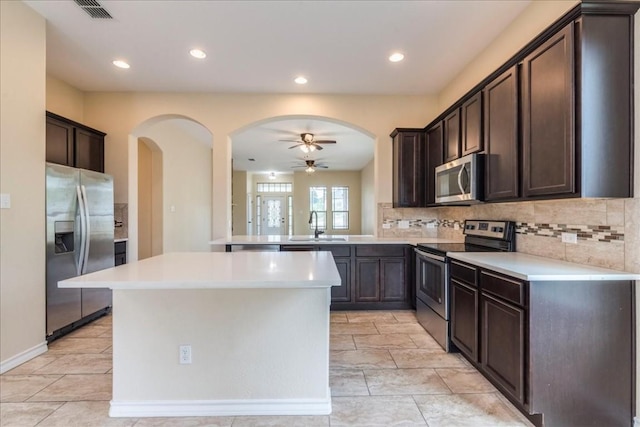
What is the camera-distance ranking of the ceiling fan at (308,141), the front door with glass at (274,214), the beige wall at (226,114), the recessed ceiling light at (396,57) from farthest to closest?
the front door with glass at (274,214)
the ceiling fan at (308,141)
the beige wall at (226,114)
the recessed ceiling light at (396,57)

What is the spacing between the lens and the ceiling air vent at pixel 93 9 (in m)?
2.48

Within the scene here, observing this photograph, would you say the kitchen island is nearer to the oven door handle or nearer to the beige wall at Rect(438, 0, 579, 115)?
the oven door handle

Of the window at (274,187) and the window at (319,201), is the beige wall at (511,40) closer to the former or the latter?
the window at (319,201)

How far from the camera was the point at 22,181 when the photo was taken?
259 centimetres

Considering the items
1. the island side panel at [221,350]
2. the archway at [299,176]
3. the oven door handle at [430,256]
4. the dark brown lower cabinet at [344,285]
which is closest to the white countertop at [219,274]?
the island side panel at [221,350]

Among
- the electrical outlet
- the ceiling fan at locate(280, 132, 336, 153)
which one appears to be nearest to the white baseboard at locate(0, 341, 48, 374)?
the electrical outlet

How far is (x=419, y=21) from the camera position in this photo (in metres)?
2.73

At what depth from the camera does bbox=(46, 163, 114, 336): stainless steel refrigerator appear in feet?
9.53

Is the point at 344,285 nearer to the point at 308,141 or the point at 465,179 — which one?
the point at 465,179

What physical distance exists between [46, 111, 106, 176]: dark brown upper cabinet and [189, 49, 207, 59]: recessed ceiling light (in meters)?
1.50

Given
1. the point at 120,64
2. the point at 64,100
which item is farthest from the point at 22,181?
the point at 64,100

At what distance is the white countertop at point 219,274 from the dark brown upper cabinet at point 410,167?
2052mm

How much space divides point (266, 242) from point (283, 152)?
438 cm

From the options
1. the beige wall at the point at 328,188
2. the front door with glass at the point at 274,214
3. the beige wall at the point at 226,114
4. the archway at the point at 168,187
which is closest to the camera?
the beige wall at the point at 226,114
